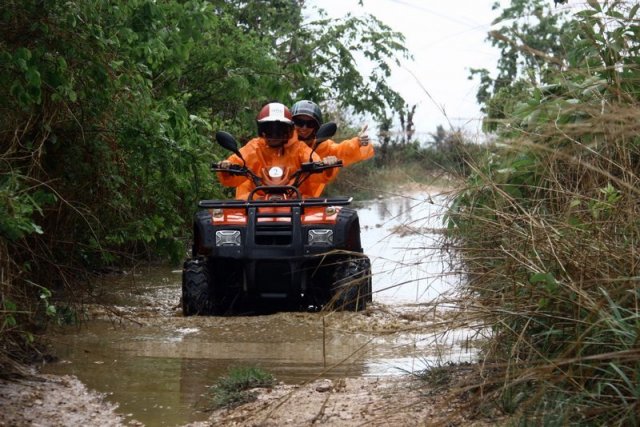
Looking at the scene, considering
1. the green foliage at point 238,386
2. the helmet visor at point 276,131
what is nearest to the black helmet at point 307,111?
the helmet visor at point 276,131

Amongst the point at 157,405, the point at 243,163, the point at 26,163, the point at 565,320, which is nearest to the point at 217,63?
the point at 243,163

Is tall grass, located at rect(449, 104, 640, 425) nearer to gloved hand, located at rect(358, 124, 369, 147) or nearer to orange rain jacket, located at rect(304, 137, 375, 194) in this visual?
gloved hand, located at rect(358, 124, 369, 147)

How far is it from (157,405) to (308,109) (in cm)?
517

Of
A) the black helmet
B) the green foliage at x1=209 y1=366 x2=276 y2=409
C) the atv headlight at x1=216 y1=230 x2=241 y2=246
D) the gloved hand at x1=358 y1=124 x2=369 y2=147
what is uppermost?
the black helmet

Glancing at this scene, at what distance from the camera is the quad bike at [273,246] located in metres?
10.0

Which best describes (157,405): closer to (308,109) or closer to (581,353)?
(581,353)

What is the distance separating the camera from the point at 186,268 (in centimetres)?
1021

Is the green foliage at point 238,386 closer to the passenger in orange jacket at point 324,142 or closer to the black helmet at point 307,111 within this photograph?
the passenger in orange jacket at point 324,142

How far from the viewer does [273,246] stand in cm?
1000

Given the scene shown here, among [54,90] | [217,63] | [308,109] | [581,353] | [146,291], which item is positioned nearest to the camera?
[581,353]

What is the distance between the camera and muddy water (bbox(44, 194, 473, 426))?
7000mm

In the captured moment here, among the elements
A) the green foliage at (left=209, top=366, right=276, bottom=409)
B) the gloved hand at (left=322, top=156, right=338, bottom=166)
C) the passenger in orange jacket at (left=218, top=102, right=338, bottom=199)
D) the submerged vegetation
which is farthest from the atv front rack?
the submerged vegetation

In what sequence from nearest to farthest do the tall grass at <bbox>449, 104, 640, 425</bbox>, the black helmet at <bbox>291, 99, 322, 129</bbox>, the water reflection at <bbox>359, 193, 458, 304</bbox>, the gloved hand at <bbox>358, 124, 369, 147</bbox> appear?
the tall grass at <bbox>449, 104, 640, 425</bbox>, the water reflection at <bbox>359, 193, 458, 304</bbox>, the gloved hand at <bbox>358, 124, 369, 147</bbox>, the black helmet at <bbox>291, 99, 322, 129</bbox>

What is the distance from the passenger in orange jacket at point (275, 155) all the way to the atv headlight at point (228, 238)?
908 millimetres
